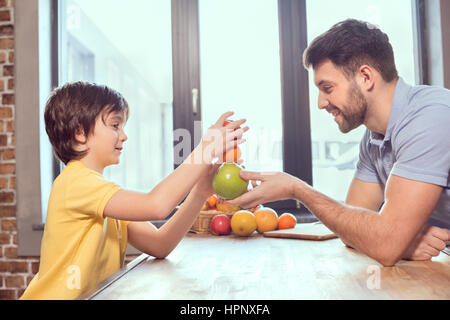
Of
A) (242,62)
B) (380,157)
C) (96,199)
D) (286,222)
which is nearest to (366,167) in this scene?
(380,157)

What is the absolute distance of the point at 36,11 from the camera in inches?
96.3

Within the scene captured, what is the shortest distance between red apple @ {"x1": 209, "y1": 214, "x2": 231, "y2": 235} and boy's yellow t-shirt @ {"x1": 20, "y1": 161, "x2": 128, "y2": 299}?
20.5 inches

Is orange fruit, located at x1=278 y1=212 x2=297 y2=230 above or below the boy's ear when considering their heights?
below

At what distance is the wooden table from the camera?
0.80 m

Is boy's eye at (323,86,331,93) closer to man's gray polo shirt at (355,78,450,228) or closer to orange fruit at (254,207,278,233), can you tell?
man's gray polo shirt at (355,78,450,228)

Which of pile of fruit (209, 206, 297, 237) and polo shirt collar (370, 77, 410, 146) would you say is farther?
pile of fruit (209, 206, 297, 237)

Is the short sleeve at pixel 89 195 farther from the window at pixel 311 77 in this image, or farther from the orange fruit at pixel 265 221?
the window at pixel 311 77

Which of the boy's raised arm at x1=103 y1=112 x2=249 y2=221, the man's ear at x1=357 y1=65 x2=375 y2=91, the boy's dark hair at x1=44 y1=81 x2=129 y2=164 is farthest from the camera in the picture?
the man's ear at x1=357 y1=65 x2=375 y2=91

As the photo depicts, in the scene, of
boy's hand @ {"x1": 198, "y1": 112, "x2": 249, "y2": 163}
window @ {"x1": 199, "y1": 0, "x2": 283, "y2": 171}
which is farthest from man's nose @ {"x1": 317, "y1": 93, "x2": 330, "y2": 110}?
window @ {"x1": 199, "y1": 0, "x2": 283, "y2": 171}

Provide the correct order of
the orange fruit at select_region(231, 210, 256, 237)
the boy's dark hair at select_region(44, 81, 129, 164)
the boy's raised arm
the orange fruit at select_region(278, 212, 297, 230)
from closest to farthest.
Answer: the boy's raised arm → the boy's dark hair at select_region(44, 81, 129, 164) → the orange fruit at select_region(231, 210, 256, 237) → the orange fruit at select_region(278, 212, 297, 230)

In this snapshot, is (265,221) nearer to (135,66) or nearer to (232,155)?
(232,155)

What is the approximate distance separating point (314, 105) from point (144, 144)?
3.83 feet
